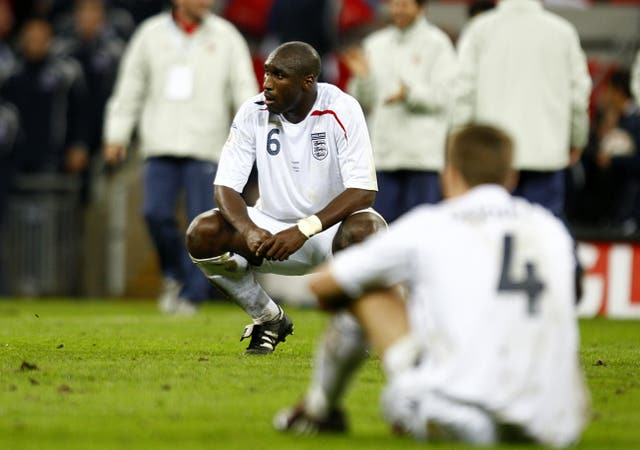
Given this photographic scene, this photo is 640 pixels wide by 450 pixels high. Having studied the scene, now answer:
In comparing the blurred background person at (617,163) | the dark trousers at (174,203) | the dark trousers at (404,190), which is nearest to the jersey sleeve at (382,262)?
the dark trousers at (404,190)

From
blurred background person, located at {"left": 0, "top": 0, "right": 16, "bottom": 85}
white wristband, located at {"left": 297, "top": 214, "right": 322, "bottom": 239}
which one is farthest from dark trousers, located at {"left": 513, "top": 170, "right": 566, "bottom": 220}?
blurred background person, located at {"left": 0, "top": 0, "right": 16, "bottom": 85}

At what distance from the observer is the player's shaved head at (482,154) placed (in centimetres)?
451

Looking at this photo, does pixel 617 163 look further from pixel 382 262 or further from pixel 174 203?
pixel 382 262

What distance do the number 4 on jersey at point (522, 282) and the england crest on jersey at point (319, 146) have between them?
3162 millimetres

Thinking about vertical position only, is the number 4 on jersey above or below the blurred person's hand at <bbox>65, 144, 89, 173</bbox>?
above

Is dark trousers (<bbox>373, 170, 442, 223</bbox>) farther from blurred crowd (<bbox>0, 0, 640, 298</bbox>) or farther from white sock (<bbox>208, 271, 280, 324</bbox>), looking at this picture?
blurred crowd (<bbox>0, 0, 640, 298</bbox>)

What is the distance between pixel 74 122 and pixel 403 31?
536cm

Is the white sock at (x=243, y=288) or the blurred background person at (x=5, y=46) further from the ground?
the white sock at (x=243, y=288)

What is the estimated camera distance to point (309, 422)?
4762 mm

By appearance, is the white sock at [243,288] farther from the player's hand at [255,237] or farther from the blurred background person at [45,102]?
the blurred background person at [45,102]

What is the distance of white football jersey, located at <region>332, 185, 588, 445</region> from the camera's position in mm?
4359

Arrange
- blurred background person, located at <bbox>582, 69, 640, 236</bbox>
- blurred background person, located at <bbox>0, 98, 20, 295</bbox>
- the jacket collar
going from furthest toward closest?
blurred background person, located at <bbox>0, 98, 20, 295</bbox>, blurred background person, located at <bbox>582, 69, 640, 236</bbox>, the jacket collar

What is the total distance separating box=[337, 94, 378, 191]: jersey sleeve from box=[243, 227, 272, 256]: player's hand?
0.52 meters

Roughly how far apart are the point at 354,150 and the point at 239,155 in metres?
0.61
